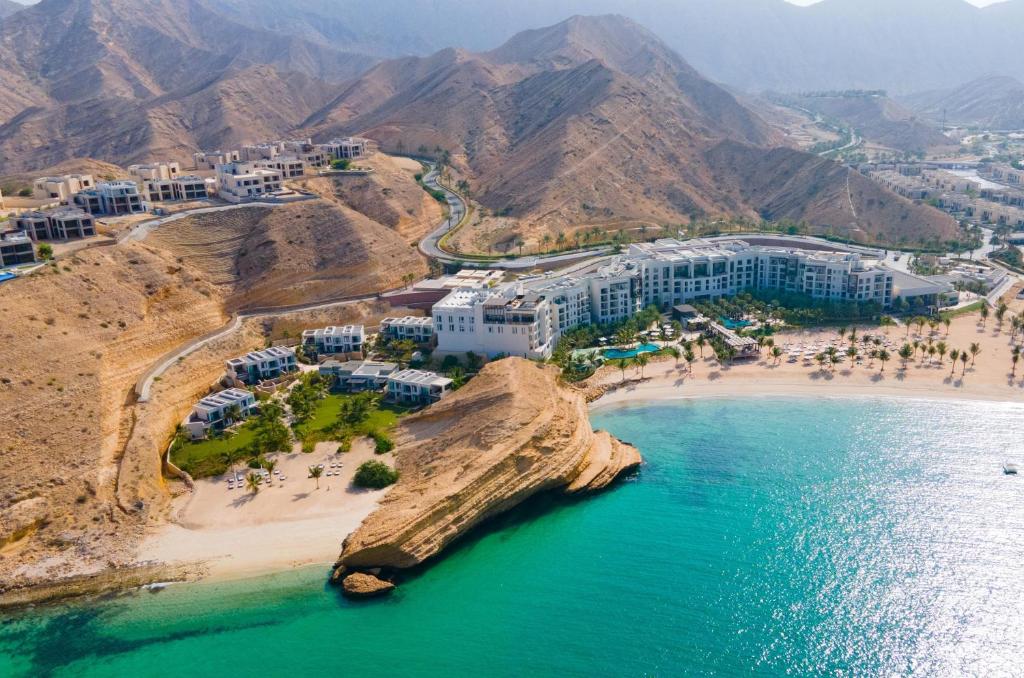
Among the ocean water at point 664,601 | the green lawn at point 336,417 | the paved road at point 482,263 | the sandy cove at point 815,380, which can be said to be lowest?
the ocean water at point 664,601

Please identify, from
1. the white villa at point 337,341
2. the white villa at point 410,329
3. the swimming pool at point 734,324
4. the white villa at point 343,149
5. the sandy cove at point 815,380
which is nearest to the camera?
the sandy cove at point 815,380

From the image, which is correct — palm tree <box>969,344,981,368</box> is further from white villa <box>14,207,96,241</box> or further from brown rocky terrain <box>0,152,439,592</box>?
white villa <box>14,207,96,241</box>

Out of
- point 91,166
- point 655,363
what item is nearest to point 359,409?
point 655,363

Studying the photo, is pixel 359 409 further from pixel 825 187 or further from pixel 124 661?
pixel 825 187

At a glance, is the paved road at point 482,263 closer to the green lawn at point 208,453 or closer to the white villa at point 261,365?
the white villa at point 261,365

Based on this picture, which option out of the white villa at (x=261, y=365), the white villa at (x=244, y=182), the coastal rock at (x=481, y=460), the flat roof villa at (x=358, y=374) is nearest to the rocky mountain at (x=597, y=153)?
the white villa at (x=244, y=182)

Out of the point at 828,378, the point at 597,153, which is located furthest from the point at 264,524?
the point at 597,153
